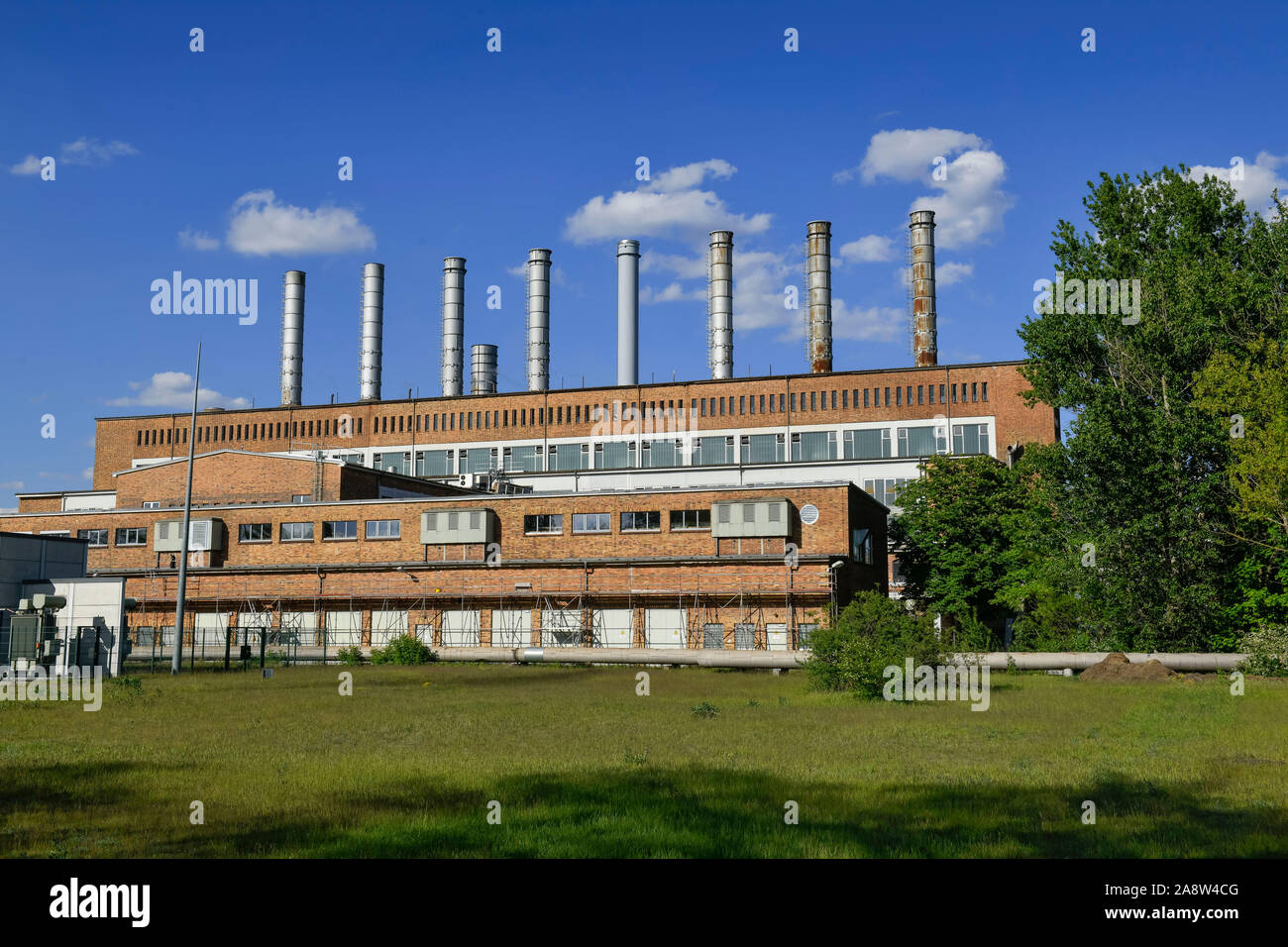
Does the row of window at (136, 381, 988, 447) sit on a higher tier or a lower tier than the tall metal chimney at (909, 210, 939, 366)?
lower

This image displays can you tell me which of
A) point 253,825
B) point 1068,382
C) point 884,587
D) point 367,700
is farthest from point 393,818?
point 884,587

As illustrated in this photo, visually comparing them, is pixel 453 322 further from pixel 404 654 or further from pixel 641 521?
pixel 404 654

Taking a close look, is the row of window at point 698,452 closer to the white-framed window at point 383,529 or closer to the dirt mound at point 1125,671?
the white-framed window at point 383,529

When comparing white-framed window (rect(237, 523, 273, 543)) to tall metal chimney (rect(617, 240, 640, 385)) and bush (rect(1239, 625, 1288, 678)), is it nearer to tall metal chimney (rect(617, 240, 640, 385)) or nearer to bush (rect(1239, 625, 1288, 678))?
tall metal chimney (rect(617, 240, 640, 385))

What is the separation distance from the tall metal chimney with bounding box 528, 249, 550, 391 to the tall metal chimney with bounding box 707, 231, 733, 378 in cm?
1340

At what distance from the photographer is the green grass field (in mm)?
10000

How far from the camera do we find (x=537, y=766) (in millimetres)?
14812

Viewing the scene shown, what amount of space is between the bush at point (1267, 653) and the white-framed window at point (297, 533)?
40.0 metres

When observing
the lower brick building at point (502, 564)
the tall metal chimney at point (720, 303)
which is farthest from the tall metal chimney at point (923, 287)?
the lower brick building at point (502, 564)

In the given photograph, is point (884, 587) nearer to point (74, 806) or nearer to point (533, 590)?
point (533, 590)

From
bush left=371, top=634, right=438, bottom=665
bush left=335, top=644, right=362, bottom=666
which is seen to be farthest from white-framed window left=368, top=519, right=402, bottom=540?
bush left=371, top=634, right=438, bottom=665

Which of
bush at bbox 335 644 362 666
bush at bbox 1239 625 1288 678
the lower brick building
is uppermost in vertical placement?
the lower brick building

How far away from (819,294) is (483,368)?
1152 inches

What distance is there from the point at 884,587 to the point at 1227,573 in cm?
1630
